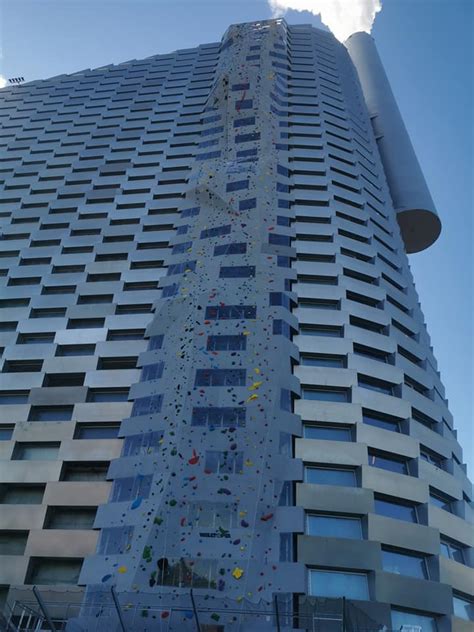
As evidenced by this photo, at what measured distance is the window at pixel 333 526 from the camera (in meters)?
25.7

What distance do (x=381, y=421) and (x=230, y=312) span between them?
10.0m

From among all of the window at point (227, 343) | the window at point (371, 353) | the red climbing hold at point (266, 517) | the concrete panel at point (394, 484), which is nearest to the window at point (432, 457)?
the concrete panel at point (394, 484)

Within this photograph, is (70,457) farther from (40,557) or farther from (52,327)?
(52,327)

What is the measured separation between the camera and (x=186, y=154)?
159ft

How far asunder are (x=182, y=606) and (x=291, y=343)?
1451 centimetres

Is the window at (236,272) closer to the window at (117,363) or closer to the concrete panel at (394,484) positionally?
the window at (117,363)

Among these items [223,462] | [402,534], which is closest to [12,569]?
[223,462]

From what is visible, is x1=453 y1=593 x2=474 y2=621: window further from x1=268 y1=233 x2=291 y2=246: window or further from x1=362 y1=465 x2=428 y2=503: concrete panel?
x1=268 y1=233 x2=291 y2=246: window

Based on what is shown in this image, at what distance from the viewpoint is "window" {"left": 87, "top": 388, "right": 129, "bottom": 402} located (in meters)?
32.6

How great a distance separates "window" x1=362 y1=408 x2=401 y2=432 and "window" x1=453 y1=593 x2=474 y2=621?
8344 mm

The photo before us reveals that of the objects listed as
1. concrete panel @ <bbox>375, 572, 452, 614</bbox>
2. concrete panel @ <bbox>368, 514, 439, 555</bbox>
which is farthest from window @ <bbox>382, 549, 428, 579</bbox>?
concrete panel @ <bbox>375, 572, 452, 614</bbox>

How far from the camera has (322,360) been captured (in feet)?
108

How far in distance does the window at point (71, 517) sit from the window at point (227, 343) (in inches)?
385

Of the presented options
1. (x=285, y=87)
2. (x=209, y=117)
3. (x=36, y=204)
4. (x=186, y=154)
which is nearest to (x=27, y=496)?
(x=36, y=204)
